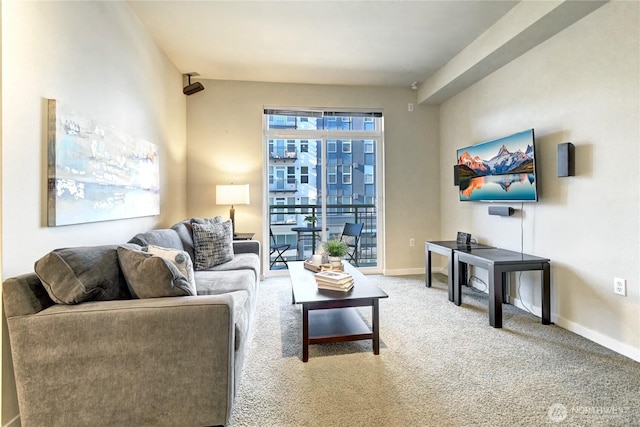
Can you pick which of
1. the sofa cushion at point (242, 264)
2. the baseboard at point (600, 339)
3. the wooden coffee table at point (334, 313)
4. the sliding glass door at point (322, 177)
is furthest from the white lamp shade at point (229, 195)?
the baseboard at point (600, 339)

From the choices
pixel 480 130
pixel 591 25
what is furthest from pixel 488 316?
pixel 591 25

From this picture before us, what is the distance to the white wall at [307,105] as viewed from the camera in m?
4.04

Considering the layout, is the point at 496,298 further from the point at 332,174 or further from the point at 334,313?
the point at 332,174

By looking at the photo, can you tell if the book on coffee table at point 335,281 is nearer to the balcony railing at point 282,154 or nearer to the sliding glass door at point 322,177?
the sliding glass door at point 322,177

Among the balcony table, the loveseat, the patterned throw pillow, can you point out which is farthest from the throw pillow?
the balcony table

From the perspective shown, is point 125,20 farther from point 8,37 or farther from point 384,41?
point 384,41

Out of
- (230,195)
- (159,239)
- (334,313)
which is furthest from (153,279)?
(230,195)

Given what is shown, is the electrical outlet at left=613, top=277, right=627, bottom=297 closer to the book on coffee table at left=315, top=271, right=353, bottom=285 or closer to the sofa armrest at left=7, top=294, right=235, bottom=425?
→ the book on coffee table at left=315, top=271, right=353, bottom=285

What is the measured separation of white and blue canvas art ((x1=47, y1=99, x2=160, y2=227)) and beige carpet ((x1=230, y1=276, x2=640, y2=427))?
1.37 meters

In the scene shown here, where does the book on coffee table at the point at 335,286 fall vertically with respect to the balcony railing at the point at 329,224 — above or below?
below

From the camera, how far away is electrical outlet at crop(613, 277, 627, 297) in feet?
6.79

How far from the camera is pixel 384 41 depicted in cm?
310

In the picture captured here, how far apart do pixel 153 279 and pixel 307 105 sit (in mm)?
3302

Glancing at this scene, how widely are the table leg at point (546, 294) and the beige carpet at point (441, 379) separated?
85mm
